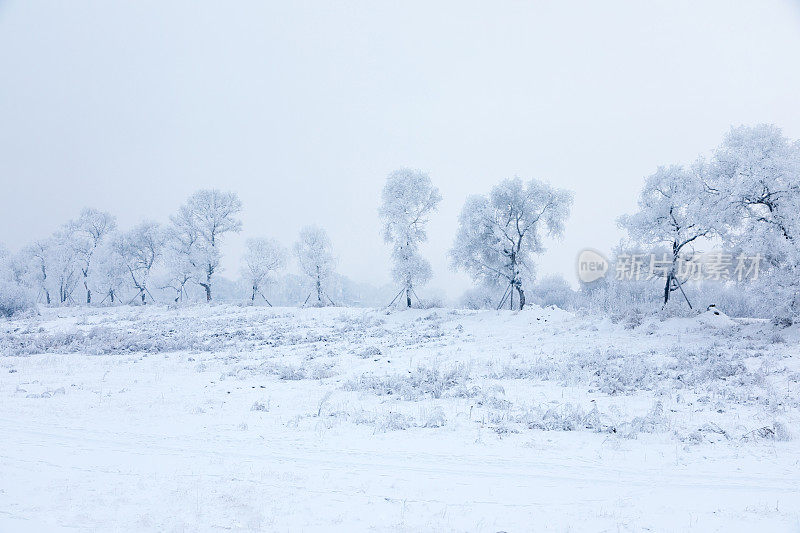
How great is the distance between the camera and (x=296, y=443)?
805cm

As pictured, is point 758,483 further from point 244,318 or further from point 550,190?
point 244,318

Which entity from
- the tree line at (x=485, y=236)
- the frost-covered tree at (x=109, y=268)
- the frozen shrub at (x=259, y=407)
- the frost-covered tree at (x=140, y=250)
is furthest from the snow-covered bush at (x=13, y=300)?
the frozen shrub at (x=259, y=407)

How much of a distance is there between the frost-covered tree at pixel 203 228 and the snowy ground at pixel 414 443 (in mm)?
36181

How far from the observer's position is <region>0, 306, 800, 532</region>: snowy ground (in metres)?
5.43

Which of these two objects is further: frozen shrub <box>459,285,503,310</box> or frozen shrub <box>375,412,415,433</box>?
frozen shrub <box>459,285,503,310</box>

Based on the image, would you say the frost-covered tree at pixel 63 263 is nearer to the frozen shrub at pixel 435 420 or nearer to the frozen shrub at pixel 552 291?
the frozen shrub at pixel 552 291

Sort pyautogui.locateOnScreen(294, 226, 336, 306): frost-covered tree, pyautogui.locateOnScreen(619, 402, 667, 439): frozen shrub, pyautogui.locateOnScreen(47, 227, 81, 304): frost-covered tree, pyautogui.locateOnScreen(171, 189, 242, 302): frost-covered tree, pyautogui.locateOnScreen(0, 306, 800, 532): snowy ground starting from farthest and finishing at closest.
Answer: pyautogui.locateOnScreen(47, 227, 81, 304): frost-covered tree, pyautogui.locateOnScreen(294, 226, 336, 306): frost-covered tree, pyautogui.locateOnScreen(171, 189, 242, 302): frost-covered tree, pyautogui.locateOnScreen(619, 402, 667, 439): frozen shrub, pyautogui.locateOnScreen(0, 306, 800, 532): snowy ground

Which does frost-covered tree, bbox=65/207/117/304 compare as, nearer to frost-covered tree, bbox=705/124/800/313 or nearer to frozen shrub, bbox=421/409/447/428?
frozen shrub, bbox=421/409/447/428

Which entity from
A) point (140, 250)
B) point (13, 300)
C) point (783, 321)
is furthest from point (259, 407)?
point (140, 250)

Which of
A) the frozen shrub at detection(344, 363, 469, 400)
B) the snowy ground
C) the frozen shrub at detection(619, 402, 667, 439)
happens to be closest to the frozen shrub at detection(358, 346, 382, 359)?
the snowy ground

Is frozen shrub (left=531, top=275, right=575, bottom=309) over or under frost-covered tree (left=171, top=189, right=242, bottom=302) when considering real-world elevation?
under

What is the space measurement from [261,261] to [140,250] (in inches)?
679

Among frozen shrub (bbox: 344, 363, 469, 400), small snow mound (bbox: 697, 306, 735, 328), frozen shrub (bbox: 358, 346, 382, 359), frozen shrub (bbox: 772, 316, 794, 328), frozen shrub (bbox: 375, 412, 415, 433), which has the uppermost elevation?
frozen shrub (bbox: 772, 316, 794, 328)

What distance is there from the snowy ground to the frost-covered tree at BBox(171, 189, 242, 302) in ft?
119
